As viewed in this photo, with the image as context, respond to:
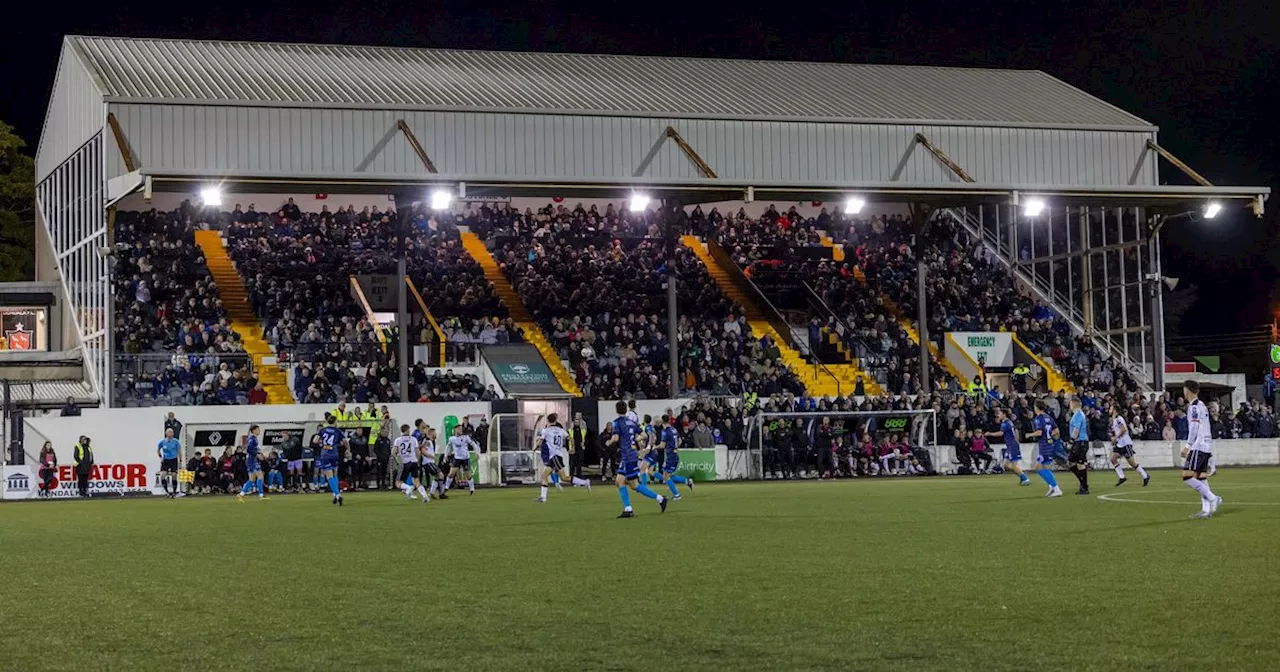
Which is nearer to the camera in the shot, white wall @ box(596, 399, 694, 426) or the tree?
white wall @ box(596, 399, 694, 426)

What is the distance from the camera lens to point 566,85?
4916cm

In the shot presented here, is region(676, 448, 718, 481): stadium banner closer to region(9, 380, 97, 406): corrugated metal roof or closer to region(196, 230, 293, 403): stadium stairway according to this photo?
region(196, 230, 293, 403): stadium stairway

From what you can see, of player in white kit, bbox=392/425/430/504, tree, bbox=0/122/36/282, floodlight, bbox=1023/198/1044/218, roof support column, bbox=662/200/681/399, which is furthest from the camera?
tree, bbox=0/122/36/282

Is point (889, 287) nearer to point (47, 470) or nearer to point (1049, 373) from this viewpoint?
point (1049, 373)

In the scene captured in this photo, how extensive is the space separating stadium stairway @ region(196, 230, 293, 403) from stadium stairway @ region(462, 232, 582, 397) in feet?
25.1

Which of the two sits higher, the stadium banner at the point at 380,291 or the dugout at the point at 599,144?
the dugout at the point at 599,144

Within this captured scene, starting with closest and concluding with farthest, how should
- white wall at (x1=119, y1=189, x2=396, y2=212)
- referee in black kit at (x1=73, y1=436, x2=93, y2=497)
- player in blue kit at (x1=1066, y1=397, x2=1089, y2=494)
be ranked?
1. player in blue kit at (x1=1066, y1=397, x2=1089, y2=494)
2. referee in black kit at (x1=73, y1=436, x2=93, y2=497)
3. white wall at (x1=119, y1=189, x2=396, y2=212)

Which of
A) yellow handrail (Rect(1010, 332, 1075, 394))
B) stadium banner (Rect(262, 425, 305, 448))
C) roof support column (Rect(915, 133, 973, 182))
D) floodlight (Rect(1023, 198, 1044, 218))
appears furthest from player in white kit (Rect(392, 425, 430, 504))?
yellow handrail (Rect(1010, 332, 1075, 394))

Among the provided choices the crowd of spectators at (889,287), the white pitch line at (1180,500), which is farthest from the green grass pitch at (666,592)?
the crowd of spectators at (889,287)

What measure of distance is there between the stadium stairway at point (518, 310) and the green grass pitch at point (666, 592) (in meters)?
23.9

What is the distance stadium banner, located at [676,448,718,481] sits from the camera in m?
41.8

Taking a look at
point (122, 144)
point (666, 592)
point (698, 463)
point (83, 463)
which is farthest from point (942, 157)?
point (666, 592)

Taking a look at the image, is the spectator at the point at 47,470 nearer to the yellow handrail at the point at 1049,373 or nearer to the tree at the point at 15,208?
the yellow handrail at the point at 1049,373

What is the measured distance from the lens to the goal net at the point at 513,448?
41250mm
